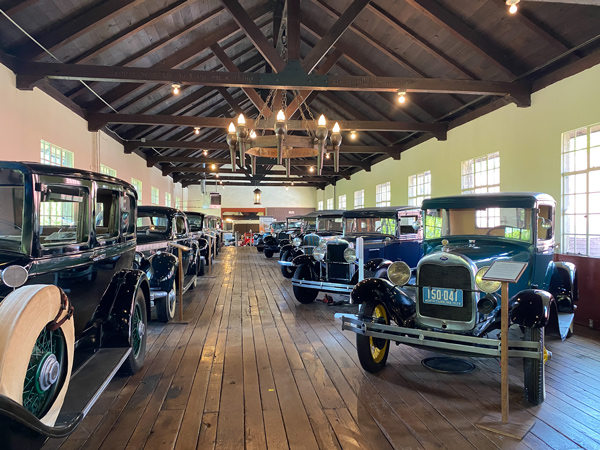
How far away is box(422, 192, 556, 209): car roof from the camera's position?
3.80 m

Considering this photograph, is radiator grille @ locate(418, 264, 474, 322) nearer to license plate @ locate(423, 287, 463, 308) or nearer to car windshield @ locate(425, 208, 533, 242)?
license plate @ locate(423, 287, 463, 308)

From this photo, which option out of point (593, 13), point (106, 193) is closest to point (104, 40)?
point (106, 193)

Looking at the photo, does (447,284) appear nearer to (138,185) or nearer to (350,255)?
(350,255)

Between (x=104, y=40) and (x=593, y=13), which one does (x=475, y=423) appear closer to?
(x=593, y=13)

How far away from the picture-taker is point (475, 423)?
2416 mm

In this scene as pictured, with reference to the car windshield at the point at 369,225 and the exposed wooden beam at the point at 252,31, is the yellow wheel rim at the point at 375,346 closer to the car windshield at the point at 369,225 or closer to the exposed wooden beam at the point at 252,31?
the car windshield at the point at 369,225

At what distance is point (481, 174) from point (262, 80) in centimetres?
506

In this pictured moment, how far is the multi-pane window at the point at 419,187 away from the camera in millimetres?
10391

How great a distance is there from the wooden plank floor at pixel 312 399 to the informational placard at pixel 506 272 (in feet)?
3.09

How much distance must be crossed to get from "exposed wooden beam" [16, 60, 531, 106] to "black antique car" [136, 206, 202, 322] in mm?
2255

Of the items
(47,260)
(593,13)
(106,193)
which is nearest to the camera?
(47,260)

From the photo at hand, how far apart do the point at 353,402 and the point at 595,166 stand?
495 cm

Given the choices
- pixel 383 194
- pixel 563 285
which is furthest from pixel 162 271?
pixel 383 194

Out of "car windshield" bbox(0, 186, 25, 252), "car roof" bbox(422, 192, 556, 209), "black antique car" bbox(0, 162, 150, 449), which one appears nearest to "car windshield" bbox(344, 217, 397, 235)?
"car roof" bbox(422, 192, 556, 209)
